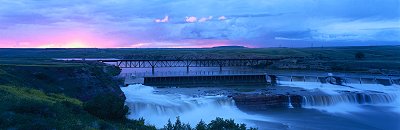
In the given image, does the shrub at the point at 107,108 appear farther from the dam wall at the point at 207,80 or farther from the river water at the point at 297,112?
the dam wall at the point at 207,80

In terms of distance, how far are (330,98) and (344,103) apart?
87.4 inches

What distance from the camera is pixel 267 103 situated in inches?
1889

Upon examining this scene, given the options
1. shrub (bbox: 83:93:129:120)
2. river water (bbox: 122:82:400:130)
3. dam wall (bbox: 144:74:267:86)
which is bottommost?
river water (bbox: 122:82:400:130)

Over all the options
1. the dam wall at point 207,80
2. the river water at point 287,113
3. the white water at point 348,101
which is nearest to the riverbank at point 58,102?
the river water at point 287,113

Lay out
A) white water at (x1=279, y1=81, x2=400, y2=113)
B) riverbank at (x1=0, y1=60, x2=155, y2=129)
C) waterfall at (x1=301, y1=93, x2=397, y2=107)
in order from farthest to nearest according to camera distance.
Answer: waterfall at (x1=301, y1=93, x2=397, y2=107) < white water at (x1=279, y1=81, x2=400, y2=113) < riverbank at (x1=0, y1=60, x2=155, y2=129)

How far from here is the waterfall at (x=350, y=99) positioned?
49375mm

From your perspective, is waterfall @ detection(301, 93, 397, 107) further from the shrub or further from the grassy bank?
the shrub

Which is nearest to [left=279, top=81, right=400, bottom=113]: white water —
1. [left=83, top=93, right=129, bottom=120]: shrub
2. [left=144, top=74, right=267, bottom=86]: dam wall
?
[left=144, top=74, right=267, bottom=86]: dam wall

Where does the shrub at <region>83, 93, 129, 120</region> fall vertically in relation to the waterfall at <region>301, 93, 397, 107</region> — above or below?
above

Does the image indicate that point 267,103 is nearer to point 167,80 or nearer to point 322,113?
point 322,113

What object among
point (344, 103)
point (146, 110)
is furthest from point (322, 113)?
point (146, 110)

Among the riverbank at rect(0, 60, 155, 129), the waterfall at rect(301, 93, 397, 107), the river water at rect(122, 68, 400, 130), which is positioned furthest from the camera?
the waterfall at rect(301, 93, 397, 107)

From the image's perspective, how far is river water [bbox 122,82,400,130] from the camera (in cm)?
3784

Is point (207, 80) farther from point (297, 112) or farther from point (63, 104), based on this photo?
point (63, 104)
